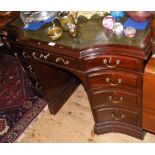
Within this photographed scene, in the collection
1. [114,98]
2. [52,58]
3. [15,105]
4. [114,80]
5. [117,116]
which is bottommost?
[15,105]

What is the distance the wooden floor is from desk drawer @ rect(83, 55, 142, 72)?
82 cm

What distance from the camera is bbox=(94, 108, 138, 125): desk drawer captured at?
1879 millimetres

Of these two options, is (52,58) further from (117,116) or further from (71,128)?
(71,128)

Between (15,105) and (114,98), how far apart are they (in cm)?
129

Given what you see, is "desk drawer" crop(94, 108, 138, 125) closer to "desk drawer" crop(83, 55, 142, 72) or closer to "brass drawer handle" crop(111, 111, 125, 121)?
"brass drawer handle" crop(111, 111, 125, 121)

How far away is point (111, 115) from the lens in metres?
1.98

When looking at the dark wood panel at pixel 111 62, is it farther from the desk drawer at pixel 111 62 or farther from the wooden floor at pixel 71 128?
the wooden floor at pixel 71 128

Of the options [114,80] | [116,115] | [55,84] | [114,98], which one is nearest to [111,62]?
[114,80]

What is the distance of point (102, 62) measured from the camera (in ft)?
5.15

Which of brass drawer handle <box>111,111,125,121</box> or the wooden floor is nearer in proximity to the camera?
brass drawer handle <box>111,111,125,121</box>

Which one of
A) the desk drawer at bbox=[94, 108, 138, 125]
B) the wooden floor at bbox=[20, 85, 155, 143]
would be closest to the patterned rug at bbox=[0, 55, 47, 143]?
the wooden floor at bbox=[20, 85, 155, 143]
